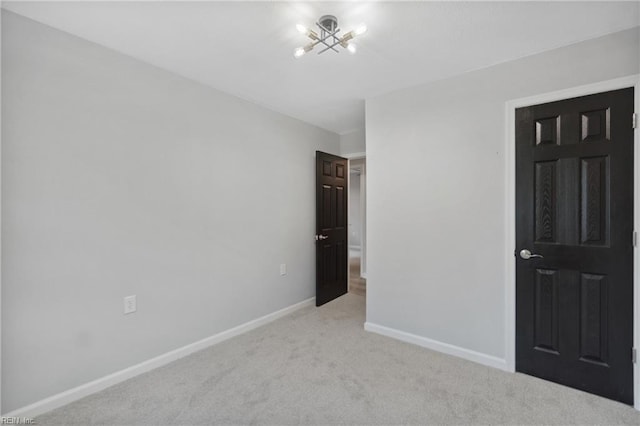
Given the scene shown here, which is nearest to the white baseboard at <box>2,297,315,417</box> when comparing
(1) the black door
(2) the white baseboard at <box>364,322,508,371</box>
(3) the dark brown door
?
(3) the dark brown door

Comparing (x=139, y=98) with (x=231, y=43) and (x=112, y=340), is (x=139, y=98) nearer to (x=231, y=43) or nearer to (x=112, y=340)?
(x=231, y=43)

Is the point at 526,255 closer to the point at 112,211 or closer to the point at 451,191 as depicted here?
the point at 451,191

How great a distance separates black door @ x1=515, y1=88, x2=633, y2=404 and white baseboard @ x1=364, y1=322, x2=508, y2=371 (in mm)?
172

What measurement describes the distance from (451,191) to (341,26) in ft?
5.07

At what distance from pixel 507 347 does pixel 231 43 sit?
2.99m

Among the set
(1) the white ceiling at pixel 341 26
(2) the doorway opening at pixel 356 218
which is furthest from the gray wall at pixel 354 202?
→ (1) the white ceiling at pixel 341 26

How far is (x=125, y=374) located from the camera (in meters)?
2.19

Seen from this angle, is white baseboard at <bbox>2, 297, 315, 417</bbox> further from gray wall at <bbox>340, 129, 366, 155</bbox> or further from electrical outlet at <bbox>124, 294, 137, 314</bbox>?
gray wall at <bbox>340, 129, 366, 155</bbox>

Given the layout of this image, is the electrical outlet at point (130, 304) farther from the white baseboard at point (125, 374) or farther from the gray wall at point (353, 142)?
→ the gray wall at point (353, 142)

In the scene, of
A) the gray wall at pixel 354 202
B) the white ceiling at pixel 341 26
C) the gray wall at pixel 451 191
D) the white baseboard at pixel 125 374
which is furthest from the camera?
the gray wall at pixel 354 202

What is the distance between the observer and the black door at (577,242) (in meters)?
1.93

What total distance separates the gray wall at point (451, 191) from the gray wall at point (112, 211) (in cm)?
127

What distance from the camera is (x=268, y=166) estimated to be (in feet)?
10.9

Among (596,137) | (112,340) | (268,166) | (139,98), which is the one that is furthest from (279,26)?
(112,340)
